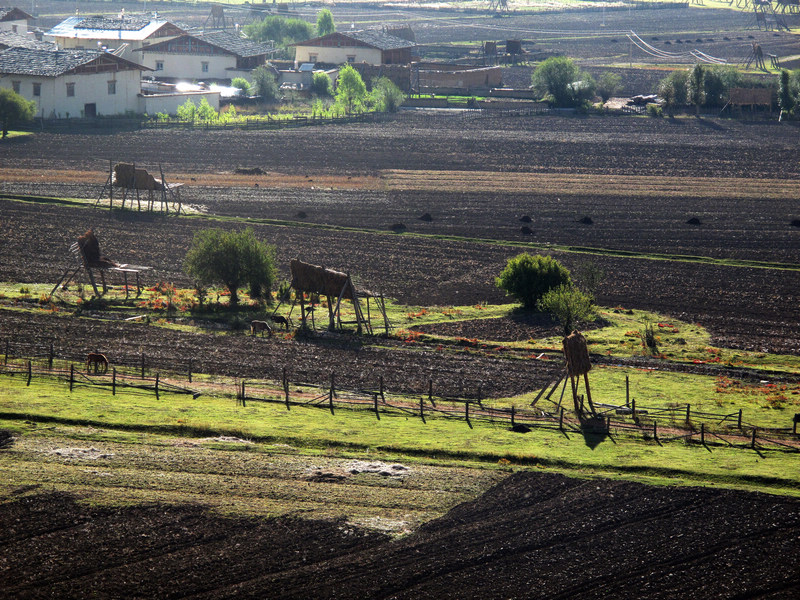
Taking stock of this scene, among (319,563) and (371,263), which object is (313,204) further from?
(319,563)

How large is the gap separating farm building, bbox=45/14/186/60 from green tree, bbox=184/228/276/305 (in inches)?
→ 3242

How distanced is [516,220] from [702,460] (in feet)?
121

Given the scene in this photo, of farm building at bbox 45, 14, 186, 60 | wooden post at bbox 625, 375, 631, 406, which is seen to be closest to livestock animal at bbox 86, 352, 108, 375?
wooden post at bbox 625, 375, 631, 406

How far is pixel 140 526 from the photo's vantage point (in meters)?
24.0

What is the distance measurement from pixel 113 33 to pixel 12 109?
151ft

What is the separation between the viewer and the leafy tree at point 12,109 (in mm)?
82500

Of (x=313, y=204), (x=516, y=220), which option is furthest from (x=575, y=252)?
(x=313, y=204)

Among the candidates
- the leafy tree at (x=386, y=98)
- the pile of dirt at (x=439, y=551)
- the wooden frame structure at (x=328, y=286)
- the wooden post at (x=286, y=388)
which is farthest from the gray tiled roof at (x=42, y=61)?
the pile of dirt at (x=439, y=551)

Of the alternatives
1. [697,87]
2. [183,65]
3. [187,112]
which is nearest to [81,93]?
[187,112]

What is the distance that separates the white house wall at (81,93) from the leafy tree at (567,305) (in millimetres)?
63049

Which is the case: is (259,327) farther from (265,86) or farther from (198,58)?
(198,58)

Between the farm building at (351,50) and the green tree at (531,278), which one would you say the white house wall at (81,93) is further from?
the green tree at (531,278)

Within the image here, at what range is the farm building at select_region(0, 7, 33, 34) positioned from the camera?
142m

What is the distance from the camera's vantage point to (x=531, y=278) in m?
46.2
